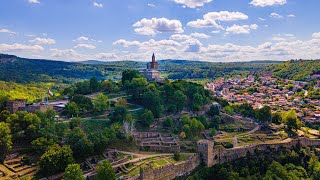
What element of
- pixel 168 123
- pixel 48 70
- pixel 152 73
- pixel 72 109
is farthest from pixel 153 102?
pixel 48 70

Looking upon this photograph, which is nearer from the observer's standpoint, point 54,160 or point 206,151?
point 54,160

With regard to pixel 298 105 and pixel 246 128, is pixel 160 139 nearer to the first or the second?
pixel 246 128

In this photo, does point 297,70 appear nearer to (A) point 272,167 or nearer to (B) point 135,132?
(A) point 272,167

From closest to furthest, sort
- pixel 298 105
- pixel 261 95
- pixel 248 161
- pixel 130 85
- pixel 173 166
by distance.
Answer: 1. pixel 173 166
2. pixel 248 161
3. pixel 130 85
4. pixel 298 105
5. pixel 261 95

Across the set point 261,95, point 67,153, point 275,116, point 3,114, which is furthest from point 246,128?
point 261,95

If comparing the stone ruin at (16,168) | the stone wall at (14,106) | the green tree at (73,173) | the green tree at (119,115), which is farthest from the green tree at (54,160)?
the green tree at (119,115)

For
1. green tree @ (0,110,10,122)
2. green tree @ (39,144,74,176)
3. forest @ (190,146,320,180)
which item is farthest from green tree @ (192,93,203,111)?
green tree @ (0,110,10,122)
